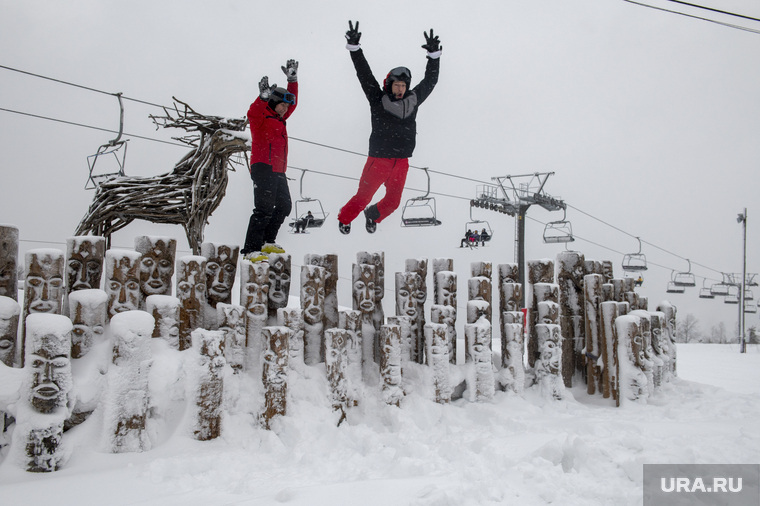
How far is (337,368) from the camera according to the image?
3.03 m

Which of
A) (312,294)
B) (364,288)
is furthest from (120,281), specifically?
(364,288)

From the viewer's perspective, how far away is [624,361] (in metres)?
3.93

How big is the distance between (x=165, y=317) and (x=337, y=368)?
3.47 feet

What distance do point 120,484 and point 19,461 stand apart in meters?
0.48

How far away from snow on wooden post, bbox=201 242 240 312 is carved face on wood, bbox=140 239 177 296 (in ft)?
0.81

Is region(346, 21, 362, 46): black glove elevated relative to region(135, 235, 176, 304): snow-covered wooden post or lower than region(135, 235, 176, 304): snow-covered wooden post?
elevated

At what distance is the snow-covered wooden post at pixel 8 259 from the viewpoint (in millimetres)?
2627

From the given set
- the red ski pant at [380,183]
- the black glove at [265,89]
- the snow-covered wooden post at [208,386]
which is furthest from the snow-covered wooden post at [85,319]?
the red ski pant at [380,183]

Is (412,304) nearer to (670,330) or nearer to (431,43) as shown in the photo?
(431,43)

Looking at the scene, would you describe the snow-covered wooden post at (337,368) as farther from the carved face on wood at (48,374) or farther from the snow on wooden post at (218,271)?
the carved face on wood at (48,374)

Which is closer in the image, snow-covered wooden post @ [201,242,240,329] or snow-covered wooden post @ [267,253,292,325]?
snow-covered wooden post @ [201,242,240,329]

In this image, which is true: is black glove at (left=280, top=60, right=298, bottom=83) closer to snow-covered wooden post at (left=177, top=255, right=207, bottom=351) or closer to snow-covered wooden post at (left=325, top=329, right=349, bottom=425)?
snow-covered wooden post at (left=177, top=255, right=207, bottom=351)

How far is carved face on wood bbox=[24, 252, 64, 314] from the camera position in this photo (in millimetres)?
2586

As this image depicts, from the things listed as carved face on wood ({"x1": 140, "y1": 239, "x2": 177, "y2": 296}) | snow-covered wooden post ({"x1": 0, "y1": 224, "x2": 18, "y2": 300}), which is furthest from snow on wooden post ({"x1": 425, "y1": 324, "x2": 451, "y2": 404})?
snow-covered wooden post ({"x1": 0, "y1": 224, "x2": 18, "y2": 300})
